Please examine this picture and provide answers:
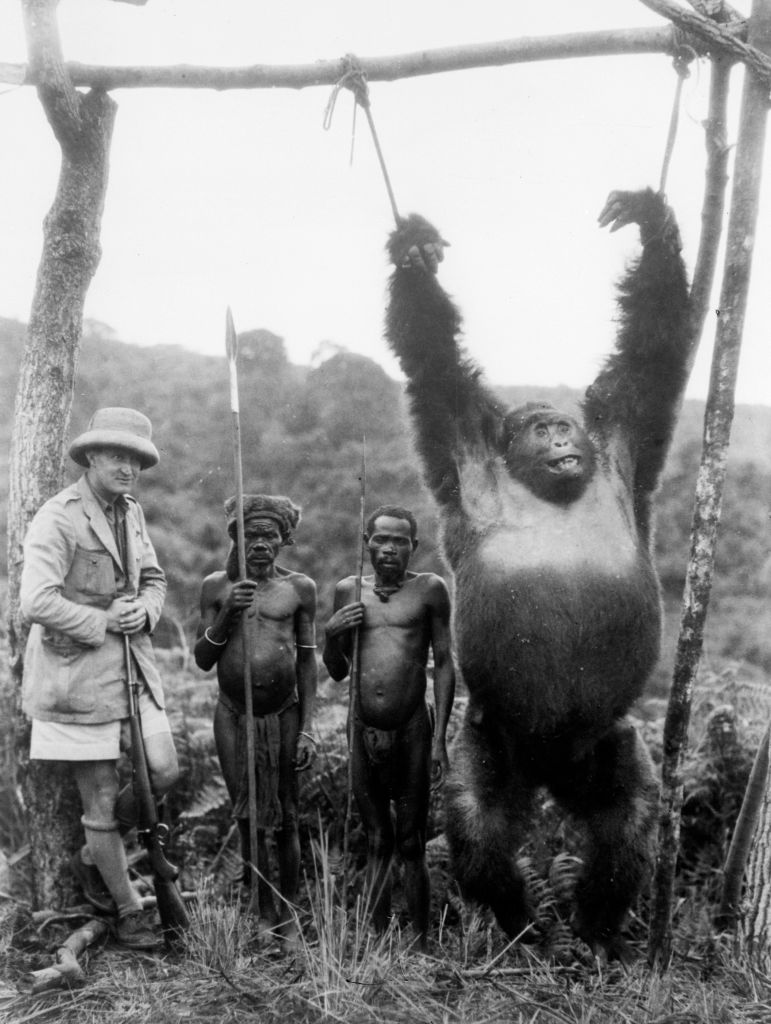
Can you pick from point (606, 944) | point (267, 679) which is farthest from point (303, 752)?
point (606, 944)

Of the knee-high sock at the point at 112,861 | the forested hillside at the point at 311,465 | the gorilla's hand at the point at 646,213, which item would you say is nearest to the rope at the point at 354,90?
the gorilla's hand at the point at 646,213

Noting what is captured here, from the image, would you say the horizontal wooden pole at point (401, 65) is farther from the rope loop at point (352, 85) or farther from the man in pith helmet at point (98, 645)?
the man in pith helmet at point (98, 645)

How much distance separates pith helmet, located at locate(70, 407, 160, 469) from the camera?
12.9 feet

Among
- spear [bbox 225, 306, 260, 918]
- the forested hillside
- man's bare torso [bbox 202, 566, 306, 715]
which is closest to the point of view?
spear [bbox 225, 306, 260, 918]

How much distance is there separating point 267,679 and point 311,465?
24.4 ft

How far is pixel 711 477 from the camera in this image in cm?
362

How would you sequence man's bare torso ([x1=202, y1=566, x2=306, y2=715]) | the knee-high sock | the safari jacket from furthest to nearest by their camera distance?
man's bare torso ([x1=202, y1=566, x2=306, y2=715]) < the knee-high sock < the safari jacket

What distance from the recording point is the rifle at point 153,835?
3.74 m

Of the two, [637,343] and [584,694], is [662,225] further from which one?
[584,694]

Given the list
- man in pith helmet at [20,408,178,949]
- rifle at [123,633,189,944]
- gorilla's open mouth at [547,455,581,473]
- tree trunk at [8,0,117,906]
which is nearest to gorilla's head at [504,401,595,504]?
gorilla's open mouth at [547,455,581,473]

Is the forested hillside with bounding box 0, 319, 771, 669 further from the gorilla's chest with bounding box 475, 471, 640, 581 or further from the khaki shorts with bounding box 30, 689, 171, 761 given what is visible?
the khaki shorts with bounding box 30, 689, 171, 761

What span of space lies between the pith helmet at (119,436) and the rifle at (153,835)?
830 millimetres

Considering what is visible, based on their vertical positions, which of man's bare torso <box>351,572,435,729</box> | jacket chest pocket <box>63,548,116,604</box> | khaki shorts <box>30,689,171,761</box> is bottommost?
khaki shorts <box>30,689,171,761</box>

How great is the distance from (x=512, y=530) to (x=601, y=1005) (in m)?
1.76
